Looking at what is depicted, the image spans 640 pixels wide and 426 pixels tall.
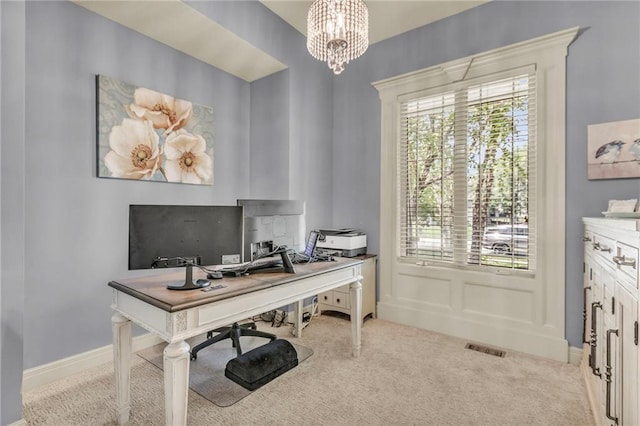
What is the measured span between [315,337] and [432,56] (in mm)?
3054

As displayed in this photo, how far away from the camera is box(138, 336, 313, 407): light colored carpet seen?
6.50 feet

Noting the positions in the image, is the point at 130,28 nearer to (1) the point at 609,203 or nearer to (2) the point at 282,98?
(2) the point at 282,98

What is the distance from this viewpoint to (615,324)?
4.18 feet

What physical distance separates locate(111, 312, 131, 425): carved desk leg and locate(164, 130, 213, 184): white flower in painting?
1502 mm

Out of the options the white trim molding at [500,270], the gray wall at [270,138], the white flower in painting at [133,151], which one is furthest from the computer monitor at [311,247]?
the white flower in painting at [133,151]

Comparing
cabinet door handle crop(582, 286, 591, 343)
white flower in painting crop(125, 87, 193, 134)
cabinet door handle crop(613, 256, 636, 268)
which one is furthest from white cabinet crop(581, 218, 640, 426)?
white flower in painting crop(125, 87, 193, 134)

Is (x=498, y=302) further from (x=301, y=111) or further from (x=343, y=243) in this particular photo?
(x=301, y=111)

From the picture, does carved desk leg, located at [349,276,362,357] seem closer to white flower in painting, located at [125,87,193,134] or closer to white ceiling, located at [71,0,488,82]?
white flower in painting, located at [125,87,193,134]

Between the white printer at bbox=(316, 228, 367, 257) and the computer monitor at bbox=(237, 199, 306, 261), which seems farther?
the white printer at bbox=(316, 228, 367, 257)

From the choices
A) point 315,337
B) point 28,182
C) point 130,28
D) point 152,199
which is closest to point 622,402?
point 315,337

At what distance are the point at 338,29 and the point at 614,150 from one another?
2.20 metres

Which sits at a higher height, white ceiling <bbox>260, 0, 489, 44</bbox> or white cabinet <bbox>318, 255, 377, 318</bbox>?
white ceiling <bbox>260, 0, 489, 44</bbox>

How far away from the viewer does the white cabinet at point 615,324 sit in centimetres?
106

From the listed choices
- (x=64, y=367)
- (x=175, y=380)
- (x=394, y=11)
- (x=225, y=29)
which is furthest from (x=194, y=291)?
(x=394, y=11)
